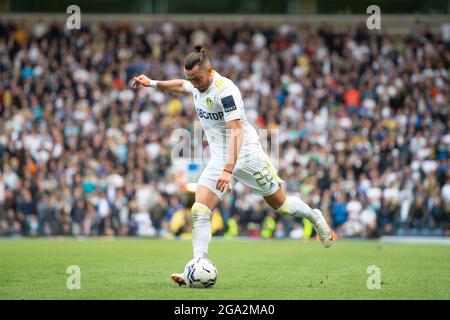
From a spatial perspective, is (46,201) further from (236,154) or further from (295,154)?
(236,154)

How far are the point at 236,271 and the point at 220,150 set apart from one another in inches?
93.9

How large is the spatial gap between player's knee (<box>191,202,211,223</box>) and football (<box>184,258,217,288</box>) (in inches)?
24.1

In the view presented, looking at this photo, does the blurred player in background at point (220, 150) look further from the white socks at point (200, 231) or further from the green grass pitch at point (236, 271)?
the green grass pitch at point (236, 271)

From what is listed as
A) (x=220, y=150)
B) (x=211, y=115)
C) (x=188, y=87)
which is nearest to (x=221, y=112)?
(x=211, y=115)

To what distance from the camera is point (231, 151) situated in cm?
1007

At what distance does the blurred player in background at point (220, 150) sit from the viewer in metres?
10.2

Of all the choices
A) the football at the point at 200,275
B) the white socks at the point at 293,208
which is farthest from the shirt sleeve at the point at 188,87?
the football at the point at 200,275

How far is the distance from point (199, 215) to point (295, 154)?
16.3 meters

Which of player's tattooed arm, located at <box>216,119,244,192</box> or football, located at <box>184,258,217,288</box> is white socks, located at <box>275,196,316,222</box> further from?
football, located at <box>184,258,217,288</box>

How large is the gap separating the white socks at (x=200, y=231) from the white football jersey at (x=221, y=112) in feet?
2.91

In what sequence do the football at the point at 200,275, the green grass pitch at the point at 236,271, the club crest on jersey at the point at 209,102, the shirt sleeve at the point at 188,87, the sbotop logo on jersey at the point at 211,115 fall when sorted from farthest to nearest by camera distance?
1. the shirt sleeve at the point at 188,87
2. the sbotop logo on jersey at the point at 211,115
3. the club crest on jersey at the point at 209,102
4. the football at the point at 200,275
5. the green grass pitch at the point at 236,271

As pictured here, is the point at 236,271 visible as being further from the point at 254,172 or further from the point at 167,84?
the point at 167,84

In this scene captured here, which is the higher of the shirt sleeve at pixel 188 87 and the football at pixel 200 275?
the shirt sleeve at pixel 188 87
